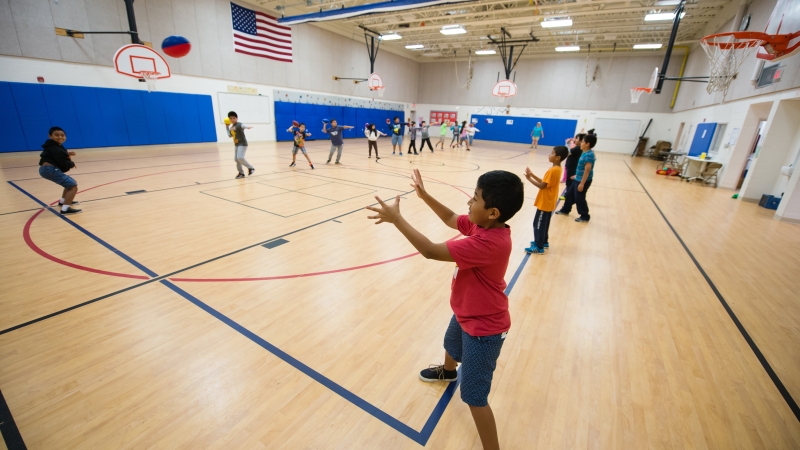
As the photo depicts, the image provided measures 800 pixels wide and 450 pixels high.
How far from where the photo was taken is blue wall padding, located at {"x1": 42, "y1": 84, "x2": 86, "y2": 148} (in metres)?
11.0

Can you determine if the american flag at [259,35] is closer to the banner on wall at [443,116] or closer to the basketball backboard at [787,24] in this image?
the banner on wall at [443,116]

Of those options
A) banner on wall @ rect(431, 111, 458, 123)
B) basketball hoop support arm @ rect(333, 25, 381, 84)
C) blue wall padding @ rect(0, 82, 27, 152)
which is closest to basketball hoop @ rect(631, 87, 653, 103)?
banner on wall @ rect(431, 111, 458, 123)

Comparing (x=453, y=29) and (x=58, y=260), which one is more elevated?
(x=453, y=29)

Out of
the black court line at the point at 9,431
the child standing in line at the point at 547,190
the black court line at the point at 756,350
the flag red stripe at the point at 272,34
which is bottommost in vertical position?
the black court line at the point at 9,431

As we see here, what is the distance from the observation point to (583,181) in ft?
19.3

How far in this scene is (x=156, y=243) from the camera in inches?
178

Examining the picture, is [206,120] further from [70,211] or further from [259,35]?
[70,211]

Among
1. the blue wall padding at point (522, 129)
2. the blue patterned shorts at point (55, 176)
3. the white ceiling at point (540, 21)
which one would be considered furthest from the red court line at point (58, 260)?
the blue wall padding at point (522, 129)

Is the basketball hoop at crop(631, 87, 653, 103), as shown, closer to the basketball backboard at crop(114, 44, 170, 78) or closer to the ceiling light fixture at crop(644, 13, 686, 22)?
the ceiling light fixture at crop(644, 13, 686, 22)

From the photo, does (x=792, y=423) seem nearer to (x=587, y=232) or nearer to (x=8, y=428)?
(x=587, y=232)

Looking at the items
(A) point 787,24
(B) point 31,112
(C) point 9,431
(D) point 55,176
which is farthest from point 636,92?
(B) point 31,112

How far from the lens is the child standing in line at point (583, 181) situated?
5.56 metres

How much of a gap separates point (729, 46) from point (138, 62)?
1629 centimetres

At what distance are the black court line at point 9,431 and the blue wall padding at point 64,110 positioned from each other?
13740mm
